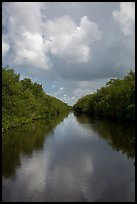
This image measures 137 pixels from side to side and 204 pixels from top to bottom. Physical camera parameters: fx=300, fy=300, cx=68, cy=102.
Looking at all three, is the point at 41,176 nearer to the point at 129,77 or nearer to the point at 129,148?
the point at 129,148

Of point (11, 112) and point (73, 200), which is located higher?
point (11, 112)

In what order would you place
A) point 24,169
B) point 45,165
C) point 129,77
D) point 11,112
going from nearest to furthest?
point 24,169, point 45,165, point 11,112, point 129,77

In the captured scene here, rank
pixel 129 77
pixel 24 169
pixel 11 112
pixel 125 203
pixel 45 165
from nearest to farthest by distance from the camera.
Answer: pixel 125 203, pixel 24 169, pixel 45 165, pixel 11 112, pixel 129 77

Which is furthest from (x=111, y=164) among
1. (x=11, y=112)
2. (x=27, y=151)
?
(x=11, y=112)

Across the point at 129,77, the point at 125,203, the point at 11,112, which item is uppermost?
the point at 129,77

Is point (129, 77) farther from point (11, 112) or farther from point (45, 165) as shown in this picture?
point (45, 165)

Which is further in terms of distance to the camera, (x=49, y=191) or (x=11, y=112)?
(x=11, y=112)

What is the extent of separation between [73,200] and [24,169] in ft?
24.2

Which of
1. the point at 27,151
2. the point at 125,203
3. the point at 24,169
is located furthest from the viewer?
the point at 27,151

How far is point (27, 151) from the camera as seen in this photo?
28.2 m

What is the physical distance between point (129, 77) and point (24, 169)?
50268 mm

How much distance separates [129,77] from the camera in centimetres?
6712

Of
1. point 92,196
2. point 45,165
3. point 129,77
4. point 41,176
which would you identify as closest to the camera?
point 92,196

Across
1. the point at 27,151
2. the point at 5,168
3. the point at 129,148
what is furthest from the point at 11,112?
the point at 5,168
